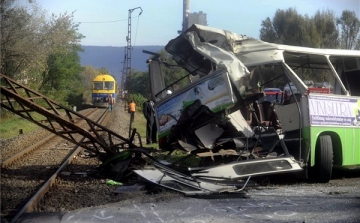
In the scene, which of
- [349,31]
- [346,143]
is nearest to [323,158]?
[346,143]

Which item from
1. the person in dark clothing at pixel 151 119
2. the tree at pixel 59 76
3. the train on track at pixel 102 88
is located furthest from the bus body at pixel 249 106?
the train on track at pixel 102 88

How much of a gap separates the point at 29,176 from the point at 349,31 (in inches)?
1005

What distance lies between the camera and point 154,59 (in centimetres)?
1247

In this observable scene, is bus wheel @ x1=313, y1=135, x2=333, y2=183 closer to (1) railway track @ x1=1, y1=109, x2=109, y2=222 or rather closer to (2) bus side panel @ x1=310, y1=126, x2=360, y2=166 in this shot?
(2) bus side panel @ x1=310, y1=126, x2=360, y2=166

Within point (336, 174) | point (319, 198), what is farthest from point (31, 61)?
point (319, 198)

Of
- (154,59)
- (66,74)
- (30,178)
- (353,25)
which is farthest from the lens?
(66,74)

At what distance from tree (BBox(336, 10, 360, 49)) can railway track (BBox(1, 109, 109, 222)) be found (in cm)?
1900

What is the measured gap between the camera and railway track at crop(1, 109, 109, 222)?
27.4 feet

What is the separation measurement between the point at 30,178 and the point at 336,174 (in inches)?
279

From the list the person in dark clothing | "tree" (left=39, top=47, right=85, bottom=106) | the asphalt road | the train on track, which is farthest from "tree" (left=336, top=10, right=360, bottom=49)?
the train on track

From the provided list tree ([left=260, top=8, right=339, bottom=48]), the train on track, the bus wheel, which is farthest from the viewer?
the train on track

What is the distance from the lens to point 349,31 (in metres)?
32.6

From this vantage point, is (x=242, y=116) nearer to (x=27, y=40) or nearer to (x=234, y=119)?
(x=234, y=119)

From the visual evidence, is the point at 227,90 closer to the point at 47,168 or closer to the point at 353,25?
the point at 47,168
